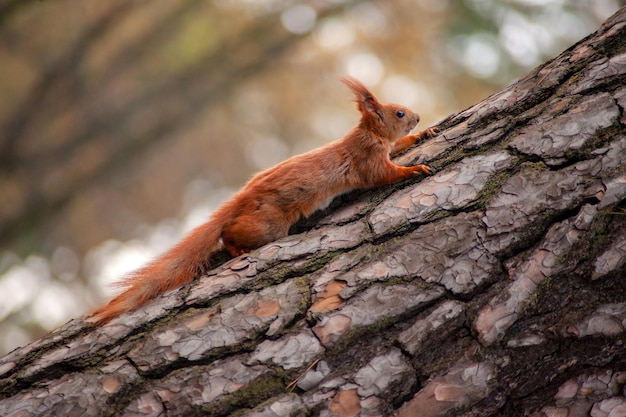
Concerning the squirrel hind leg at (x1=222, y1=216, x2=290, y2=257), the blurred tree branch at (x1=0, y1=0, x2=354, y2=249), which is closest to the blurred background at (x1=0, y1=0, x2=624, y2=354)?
the blurred tree branch at (x1=0, y1=0, x2=354, y2=249)

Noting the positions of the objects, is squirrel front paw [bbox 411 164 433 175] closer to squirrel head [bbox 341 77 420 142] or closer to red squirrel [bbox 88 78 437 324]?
red squirrel [bbox 88 78 437 324]

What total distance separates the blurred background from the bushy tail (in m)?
4.06

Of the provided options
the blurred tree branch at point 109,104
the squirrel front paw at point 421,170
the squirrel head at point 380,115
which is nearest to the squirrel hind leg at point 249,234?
the squirrel front paw at point 421,170

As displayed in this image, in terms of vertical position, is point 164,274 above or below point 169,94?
below

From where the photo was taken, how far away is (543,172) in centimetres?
161

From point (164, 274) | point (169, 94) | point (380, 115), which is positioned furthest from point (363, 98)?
point (169, 94)

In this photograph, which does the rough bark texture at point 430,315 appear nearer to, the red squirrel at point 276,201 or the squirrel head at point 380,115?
the red squirrel at point 276,201

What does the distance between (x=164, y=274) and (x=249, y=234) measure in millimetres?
403

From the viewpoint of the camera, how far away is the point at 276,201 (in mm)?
2406

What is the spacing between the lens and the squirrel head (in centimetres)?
292

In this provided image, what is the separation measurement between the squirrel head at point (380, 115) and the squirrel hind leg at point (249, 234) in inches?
35.6

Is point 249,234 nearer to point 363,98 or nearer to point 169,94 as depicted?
point 363,98

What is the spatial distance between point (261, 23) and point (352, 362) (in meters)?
5.78

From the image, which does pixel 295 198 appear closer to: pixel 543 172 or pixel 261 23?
pixel 543 172
